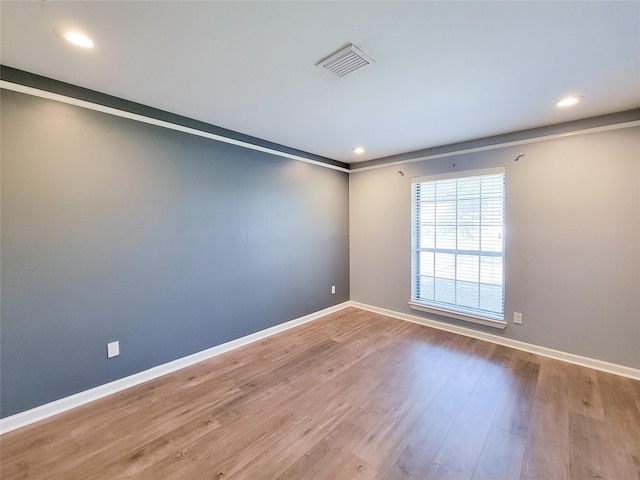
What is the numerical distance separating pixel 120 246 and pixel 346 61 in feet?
7.70

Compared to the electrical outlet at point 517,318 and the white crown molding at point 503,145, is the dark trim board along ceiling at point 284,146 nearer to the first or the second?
the white crown molding at point 503,145

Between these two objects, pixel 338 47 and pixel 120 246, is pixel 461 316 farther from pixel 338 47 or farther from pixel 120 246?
pixel 120 246

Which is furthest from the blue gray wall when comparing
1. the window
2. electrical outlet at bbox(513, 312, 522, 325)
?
electrical outlet at bbox(513, 312, 522, 325)

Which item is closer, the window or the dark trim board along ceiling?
the dark trim board along ceiling

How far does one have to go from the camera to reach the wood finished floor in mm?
1626

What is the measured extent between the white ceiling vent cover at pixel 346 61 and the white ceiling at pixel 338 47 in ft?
0.17

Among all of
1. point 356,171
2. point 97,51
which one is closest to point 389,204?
point 356,171

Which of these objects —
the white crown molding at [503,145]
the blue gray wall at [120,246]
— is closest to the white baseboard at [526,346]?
the blue gray wall at [120,246]

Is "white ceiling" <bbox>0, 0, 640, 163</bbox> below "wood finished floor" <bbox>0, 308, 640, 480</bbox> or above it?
above

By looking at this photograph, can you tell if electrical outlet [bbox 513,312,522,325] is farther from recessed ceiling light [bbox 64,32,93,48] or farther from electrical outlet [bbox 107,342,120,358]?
recessed ceiling light [bbox 64,32,93,48]

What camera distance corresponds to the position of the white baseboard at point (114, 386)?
6.44ft

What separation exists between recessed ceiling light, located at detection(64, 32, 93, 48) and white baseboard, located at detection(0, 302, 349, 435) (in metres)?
2.53

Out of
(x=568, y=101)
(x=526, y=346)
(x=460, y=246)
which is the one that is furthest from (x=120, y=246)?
(x=526, y=346)

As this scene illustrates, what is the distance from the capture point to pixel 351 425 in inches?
77.7
